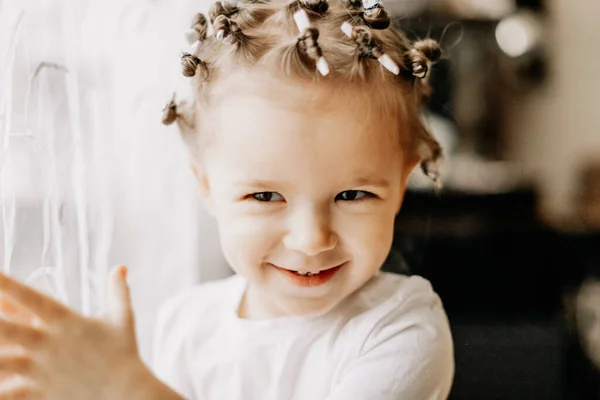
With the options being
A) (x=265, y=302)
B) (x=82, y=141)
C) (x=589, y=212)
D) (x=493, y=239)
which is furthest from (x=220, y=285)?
(x=589, y=212)

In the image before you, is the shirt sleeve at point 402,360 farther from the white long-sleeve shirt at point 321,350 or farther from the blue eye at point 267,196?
the blue eye at point 267,196

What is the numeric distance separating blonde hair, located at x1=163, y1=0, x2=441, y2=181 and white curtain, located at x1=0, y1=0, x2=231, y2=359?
0.08 meters

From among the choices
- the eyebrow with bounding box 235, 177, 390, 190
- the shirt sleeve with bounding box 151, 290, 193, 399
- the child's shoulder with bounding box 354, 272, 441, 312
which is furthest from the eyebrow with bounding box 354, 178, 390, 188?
the shirt sleeve with bounding box 151, 290, 193, 399

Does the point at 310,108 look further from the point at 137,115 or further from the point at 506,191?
the point at 506,191

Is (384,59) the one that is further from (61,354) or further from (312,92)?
(61,354)

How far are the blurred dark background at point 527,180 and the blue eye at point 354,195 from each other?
469 mm

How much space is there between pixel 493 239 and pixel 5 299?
748 mm

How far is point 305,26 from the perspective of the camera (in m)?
0.43

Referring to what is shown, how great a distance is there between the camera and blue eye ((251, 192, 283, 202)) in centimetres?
46

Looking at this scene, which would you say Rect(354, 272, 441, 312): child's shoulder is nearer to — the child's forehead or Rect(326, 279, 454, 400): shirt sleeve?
Rect(326, 279, 454, 400): shirt sleeve

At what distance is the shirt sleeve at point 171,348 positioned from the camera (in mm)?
564

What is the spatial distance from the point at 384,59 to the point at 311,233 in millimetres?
128

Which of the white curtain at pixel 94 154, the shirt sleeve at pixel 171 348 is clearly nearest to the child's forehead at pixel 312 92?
the white curtain at pixel 94 154

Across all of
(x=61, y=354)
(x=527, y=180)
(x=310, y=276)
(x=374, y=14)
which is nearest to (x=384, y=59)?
(x=374, y=14)
